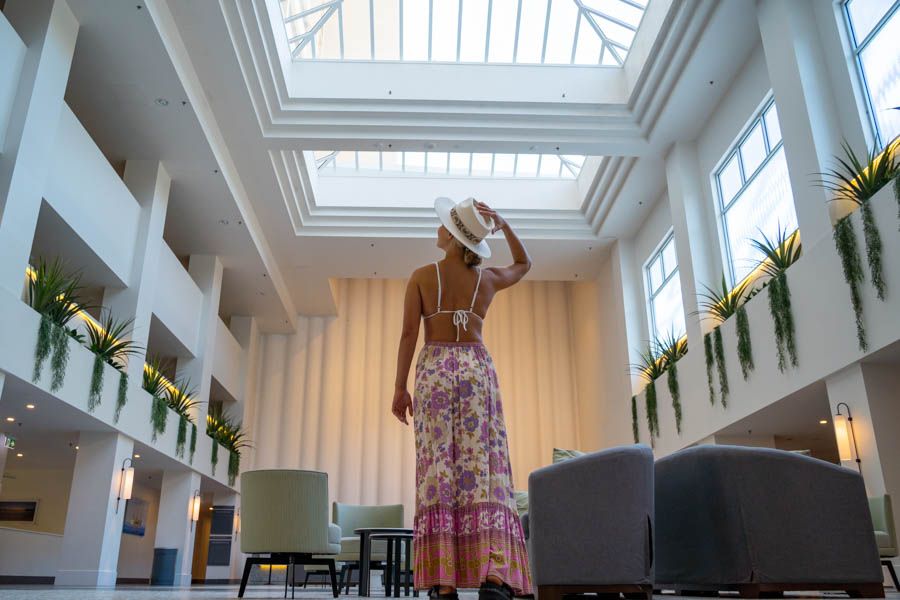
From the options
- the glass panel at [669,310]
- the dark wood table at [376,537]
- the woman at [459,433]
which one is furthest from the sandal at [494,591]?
the glass panel at [669,310]

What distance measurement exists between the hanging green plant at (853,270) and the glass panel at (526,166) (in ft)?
24.5

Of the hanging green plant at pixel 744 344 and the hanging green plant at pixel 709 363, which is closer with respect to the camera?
the hanging green plant at pixel 744 344

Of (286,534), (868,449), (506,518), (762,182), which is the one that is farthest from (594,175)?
(506,518)

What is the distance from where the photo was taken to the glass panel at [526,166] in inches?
531

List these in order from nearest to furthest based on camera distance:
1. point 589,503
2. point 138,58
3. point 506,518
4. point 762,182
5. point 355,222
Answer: point 506,518
point 589,503
point 138,58
point 762,182
point 355,222

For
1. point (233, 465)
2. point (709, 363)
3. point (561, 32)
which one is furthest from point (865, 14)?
point (233, 465)

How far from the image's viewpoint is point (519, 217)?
1332 centimetres

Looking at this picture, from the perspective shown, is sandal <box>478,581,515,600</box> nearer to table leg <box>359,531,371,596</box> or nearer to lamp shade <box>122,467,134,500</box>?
table leg <box>359,531,371,596</box>

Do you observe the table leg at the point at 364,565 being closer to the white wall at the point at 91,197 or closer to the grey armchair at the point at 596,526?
the grey armchair at the point at 596,526

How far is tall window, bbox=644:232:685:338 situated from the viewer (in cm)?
1145

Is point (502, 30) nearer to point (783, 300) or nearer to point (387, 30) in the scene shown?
point (387, 30)

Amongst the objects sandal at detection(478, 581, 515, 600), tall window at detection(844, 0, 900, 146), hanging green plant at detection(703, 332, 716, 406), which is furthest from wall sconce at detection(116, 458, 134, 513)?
tall window at detection(844, 0, 900, 146)

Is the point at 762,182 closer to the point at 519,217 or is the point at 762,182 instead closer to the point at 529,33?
the point at 529,33

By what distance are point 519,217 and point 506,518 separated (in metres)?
10.8
